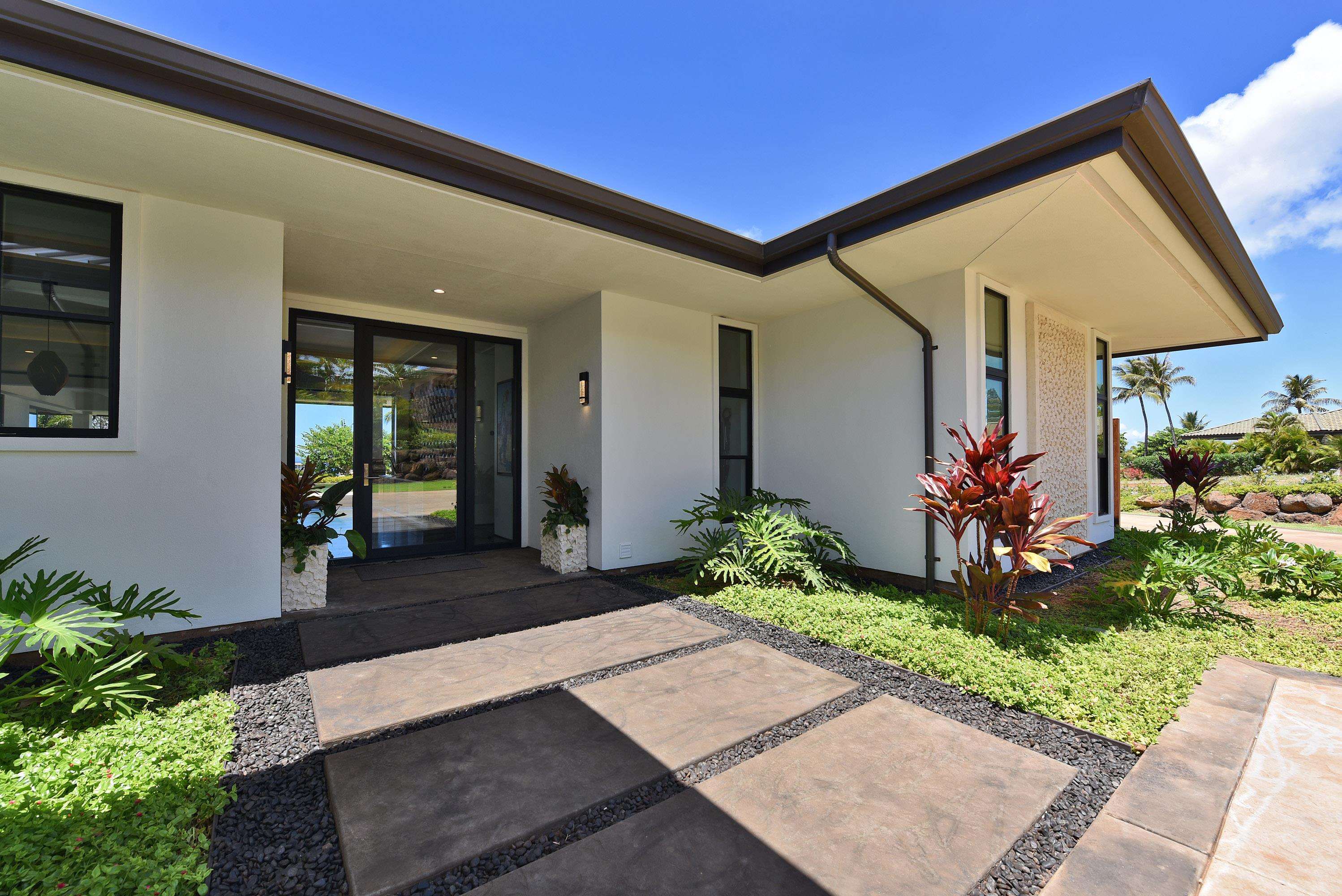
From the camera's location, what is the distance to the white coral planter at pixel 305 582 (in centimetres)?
389

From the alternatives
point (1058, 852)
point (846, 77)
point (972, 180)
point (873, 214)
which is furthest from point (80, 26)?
point (846, 77)

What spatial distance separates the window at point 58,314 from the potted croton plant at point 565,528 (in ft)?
10.1

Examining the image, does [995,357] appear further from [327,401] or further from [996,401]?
[327,401]

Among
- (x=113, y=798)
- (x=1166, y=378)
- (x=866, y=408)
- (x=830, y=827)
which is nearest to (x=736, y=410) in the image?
(x=866, y=408)

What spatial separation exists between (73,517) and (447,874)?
3261 mm

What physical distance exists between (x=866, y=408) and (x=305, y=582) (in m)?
4.83

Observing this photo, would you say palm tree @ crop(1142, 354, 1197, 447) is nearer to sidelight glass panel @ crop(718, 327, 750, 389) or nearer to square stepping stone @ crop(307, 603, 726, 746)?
sidelight glass panel @ crop(718, 327, 750, 389)

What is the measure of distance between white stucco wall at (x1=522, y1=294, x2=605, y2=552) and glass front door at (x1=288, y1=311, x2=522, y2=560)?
24cm

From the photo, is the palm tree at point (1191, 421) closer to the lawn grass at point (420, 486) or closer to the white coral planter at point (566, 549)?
the white coral planter at point (566, 549)

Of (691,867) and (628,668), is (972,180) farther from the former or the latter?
(691,867)

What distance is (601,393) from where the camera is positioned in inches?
200

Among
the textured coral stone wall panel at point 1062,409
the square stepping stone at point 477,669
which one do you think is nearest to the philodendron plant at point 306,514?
the square stepping stone at point 477,669

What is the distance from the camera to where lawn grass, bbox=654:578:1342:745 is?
246 centimetres

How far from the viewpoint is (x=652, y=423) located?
5.45 m
